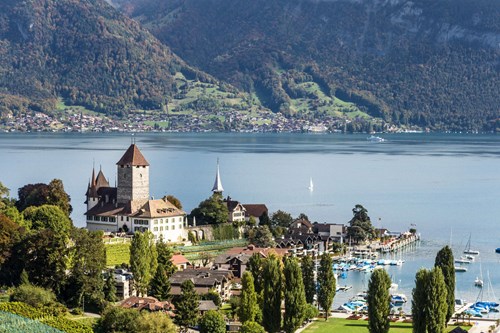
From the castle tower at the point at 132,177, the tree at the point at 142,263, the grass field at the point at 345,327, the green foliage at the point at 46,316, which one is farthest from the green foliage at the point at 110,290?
the castle tower at the point at 132,177

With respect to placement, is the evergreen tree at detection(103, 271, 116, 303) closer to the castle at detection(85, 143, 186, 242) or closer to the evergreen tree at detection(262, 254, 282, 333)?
the evergreen tree at detection(262, 254, 282, 333)

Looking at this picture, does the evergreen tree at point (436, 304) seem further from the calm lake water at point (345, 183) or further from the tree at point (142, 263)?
the calm lake water at point (345, 183)

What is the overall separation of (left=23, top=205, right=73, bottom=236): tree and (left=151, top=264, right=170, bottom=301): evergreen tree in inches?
359

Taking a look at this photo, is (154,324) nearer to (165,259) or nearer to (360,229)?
(165,259)

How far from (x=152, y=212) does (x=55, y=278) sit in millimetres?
18000

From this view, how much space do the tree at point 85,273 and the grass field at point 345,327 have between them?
10.1 m

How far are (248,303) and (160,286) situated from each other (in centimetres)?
634

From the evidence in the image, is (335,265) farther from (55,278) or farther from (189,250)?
(55,278)

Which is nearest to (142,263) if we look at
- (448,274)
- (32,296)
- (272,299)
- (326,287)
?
(32,296)

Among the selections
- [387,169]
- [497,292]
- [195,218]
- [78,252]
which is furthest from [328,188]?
[78,252]

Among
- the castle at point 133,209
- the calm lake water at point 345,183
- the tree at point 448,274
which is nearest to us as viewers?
the tree at point 448,274

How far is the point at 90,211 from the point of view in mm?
69750

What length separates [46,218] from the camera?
6081 centimetres

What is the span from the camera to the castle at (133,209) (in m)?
66.6
